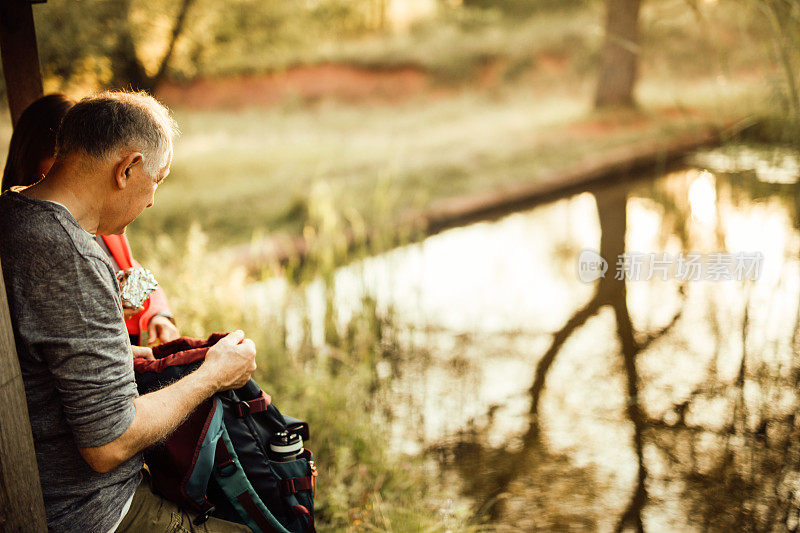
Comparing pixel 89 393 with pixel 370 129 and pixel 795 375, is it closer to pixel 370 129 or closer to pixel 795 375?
pixel 795 375

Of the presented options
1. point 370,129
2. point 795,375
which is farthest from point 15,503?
point 370,129

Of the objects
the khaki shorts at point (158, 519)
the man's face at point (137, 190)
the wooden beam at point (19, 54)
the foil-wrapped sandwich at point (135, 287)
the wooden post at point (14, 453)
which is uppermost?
the wooden beam at point (19, 54)

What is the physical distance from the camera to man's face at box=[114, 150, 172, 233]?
1.33 m

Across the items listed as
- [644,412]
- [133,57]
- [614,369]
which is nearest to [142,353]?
[644,412]

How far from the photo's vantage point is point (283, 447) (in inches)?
60.2

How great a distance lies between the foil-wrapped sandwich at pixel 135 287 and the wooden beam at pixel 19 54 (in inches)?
31.4

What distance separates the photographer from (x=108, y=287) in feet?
4.11

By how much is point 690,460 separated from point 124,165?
240 cm

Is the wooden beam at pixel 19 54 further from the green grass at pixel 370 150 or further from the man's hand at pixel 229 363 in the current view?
the green grass at pixel 370 150

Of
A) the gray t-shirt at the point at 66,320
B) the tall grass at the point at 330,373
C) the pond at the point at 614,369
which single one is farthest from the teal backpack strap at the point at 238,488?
the pond at the point at 614,369

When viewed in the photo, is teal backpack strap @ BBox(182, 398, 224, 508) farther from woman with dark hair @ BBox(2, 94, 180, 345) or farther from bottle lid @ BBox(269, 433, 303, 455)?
woman with dark hair @ BBox(2, 94, 180, 345)

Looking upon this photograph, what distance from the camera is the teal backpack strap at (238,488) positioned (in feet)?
4.74

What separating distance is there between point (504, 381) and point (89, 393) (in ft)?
8.31

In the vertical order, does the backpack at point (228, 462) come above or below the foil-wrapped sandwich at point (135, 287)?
below
